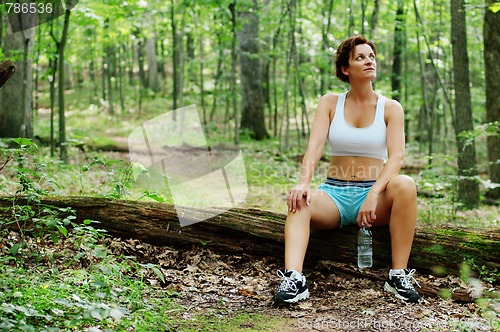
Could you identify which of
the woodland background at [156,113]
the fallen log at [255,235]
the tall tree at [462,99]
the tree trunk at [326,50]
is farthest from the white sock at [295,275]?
the tree trunk at [326,50]

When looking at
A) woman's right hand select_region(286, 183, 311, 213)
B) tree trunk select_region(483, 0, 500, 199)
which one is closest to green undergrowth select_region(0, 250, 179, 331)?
woman's right hand select_region(286, 183, 311, 213)

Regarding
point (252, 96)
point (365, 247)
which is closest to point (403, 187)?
point (365, 247)

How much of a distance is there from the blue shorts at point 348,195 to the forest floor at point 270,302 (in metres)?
0.44

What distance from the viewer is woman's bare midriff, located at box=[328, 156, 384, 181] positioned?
385 cm

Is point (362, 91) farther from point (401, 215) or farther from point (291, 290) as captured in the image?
point (291, 290)

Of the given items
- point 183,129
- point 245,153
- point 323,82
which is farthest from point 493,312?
point 323,82

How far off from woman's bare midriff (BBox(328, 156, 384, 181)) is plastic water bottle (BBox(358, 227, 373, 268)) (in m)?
0.41

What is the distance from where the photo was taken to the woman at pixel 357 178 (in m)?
3.48

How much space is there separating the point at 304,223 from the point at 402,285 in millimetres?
773

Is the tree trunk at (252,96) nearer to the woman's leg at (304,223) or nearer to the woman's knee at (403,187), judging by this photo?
the woman's leg at (304,223)

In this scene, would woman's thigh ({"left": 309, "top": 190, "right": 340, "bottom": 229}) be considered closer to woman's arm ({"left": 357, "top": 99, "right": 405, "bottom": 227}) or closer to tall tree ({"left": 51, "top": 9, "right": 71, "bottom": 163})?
woman's arm ({"left": 357, "top": 99, "right": 405, "bottom": 227})

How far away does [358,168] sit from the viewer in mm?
3865

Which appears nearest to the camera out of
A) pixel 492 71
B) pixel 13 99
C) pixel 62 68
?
pixel 492 71

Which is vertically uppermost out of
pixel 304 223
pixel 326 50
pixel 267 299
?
pixel 326 50
